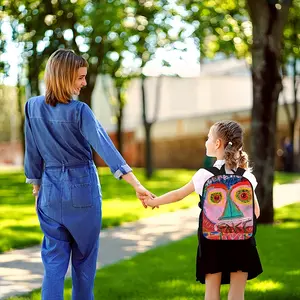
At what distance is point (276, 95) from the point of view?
1105 centimetres

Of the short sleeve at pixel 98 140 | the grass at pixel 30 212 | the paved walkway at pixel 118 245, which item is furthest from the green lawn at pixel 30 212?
the short sleeve at pixel 98 140

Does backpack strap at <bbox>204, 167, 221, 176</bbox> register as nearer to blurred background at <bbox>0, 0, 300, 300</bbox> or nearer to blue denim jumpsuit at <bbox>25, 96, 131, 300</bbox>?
blue denim jumpsuit at <bbox>25, 96, 131, 300</bbox>

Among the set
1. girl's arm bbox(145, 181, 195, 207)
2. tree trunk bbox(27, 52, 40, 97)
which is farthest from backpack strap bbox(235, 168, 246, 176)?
tree trunk bbox(27, 52, 40, 97)

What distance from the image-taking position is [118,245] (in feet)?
29.7

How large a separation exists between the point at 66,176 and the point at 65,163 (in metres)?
0.09

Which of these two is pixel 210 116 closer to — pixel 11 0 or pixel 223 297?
pixel 11 0

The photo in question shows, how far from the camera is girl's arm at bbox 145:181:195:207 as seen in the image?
421 cm

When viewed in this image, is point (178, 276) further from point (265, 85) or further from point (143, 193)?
point (265, 85)

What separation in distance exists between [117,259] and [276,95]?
4.53 metres

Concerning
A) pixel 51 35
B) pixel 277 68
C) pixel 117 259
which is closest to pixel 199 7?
pixel 277 68

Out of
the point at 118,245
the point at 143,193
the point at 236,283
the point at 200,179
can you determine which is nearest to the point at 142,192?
the point at 143,193

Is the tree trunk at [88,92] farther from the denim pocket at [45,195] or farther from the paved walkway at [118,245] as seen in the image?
the denim pocket at [45,195]

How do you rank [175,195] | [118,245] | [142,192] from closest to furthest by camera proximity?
[175,195], [142,192], [118,245]

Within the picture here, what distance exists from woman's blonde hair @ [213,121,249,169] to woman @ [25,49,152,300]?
0.60 m
